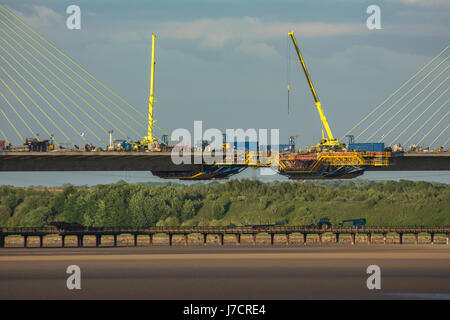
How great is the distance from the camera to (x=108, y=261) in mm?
120188

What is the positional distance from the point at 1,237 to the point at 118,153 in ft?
130

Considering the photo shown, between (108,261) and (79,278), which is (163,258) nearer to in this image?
(108,261)

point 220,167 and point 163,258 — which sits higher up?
point 220,167

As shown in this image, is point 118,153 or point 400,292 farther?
point 118,153

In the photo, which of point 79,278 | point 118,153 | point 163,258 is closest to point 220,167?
point 118,153

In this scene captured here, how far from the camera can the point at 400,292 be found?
265ft

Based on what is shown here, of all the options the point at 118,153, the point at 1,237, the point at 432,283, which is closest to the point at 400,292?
the point at 432,283

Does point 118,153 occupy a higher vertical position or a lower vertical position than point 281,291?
higher
